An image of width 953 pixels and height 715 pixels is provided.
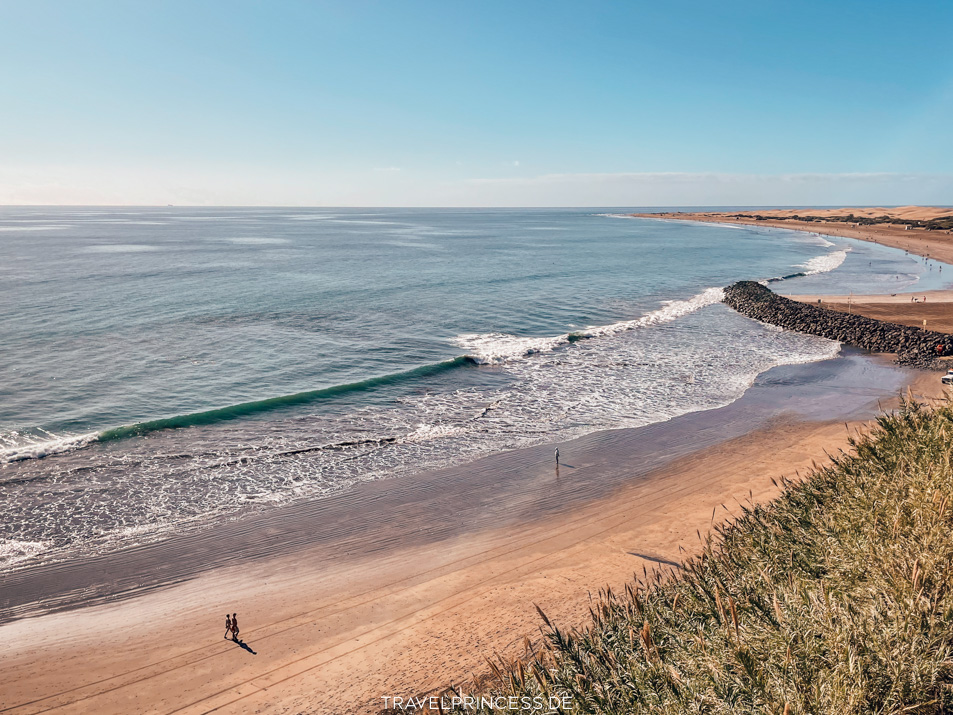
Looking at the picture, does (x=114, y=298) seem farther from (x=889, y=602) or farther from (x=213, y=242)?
(x=213, y=242)

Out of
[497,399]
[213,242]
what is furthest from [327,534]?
[213,242]

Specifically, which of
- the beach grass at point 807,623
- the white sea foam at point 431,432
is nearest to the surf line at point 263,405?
the white sea foam at point 431,432

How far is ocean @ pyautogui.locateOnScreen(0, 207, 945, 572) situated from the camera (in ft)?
71.2

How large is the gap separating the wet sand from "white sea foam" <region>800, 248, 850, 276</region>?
217 feet

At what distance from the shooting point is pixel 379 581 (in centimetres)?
1620

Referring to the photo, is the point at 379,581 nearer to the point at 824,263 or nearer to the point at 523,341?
the point at 523,341

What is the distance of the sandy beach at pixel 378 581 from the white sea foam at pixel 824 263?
65286mm

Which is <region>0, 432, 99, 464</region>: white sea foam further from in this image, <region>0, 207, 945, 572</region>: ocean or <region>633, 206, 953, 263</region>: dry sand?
<region>633, 206, 953, 263</region>: dry sand

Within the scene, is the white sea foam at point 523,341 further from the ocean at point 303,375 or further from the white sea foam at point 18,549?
the white sea foam at point 18,549

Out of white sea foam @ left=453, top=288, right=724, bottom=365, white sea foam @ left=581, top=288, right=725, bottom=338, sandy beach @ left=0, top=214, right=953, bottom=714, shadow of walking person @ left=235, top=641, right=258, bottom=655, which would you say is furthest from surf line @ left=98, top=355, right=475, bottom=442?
shadow of walking person @ left=235, top=641, right=258, bottom=655

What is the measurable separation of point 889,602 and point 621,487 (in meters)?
14.6

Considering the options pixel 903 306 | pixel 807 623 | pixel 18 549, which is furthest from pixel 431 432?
pixel 903 306

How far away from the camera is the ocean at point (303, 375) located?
21688 millimetres

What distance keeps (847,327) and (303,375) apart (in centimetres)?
4154
